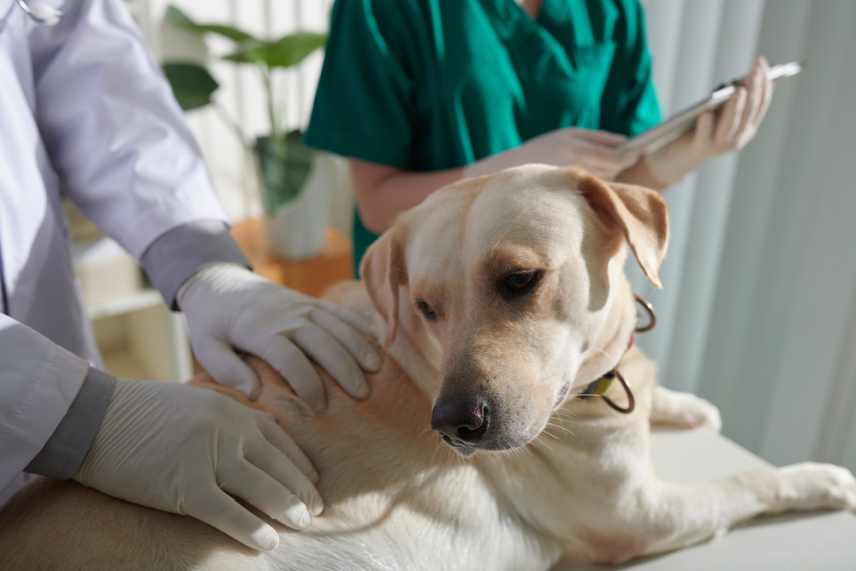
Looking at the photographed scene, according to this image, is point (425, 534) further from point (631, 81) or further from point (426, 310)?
point (631, 81)

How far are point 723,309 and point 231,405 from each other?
1.32m

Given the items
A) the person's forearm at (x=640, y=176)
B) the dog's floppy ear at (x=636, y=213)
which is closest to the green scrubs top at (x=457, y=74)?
the person's forearm at (x=640, y=176)

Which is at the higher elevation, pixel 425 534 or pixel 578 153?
pixel 578 153

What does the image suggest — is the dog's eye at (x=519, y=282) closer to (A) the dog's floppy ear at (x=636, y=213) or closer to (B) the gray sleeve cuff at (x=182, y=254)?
(A) the dog's floppy ear at (x=636, y=213)

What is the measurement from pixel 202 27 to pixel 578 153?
129 centimetres

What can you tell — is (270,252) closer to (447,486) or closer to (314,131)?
(314,131)

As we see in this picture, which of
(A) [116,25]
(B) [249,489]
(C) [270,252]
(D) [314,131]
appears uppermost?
(A) [116,25]

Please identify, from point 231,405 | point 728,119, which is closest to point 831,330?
point 728,119

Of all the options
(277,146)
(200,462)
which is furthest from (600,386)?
(277,146)

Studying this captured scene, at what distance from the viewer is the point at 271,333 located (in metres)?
0.88

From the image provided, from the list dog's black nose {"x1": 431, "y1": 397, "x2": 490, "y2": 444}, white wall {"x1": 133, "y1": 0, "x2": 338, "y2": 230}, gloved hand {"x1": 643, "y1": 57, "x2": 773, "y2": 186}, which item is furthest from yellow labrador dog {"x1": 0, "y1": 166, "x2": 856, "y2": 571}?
white wall {"x1": 133, "y1": 0, "x2": 338, "y2": 230}

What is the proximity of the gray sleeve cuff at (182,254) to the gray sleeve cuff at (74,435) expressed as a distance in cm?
27

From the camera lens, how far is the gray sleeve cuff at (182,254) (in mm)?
994

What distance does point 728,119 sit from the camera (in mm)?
1094
